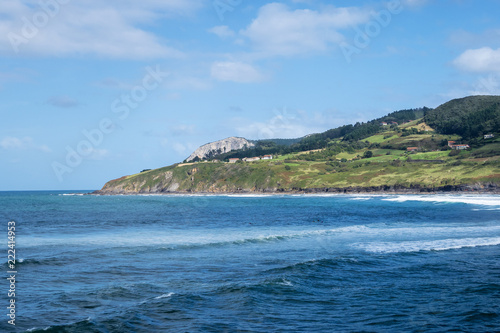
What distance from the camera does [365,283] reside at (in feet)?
55.1

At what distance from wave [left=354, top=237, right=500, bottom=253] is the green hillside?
7876cm

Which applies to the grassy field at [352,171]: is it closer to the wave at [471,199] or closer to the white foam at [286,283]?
the wave at [471,199]

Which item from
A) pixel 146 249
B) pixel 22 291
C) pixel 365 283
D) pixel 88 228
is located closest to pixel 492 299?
pixel 365 283

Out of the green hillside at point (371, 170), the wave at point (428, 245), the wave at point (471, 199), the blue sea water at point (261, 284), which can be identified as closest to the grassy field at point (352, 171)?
the green hillside at point (371, 170)

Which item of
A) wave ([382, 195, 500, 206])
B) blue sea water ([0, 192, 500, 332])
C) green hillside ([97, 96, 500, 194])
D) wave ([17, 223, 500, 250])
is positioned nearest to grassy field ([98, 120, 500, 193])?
green hillside ([97, 96, 500, 194])

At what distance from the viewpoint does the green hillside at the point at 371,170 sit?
4286 inches

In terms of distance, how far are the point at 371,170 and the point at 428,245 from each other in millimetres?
110504

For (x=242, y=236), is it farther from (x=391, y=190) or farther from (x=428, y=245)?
(x=391, y=190)

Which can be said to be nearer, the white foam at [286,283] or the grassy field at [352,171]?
the white foam at [286,283]

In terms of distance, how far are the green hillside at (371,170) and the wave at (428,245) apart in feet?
258

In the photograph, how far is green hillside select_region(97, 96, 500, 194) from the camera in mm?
108875

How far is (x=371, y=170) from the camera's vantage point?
132250 millimetres

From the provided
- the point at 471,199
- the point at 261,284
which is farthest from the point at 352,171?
the point at 261,284

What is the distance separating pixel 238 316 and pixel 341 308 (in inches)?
141
